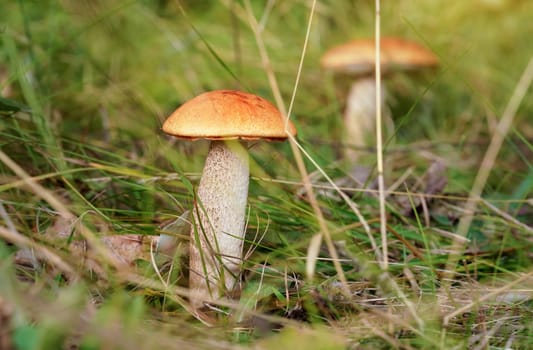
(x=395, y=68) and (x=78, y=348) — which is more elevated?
(x=395, y=68)

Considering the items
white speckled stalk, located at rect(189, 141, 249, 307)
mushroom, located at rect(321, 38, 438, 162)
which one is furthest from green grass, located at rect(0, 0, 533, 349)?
mushroom, located at rect(321, 38, 438, 162)

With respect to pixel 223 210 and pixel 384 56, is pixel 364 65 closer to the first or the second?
pixel 384 56

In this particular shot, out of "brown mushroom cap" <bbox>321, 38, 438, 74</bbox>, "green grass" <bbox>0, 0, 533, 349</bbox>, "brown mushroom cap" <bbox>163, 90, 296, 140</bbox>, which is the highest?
"brown mushroom cap" <bbox>321, 38, 438, 74</bbox>

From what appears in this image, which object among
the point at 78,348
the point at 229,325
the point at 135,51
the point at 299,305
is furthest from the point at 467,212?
the point at 135,51

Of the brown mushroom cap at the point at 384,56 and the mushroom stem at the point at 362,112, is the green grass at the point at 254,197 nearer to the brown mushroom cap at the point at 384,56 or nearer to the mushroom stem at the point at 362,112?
the mushroom stem at the point at 362,112

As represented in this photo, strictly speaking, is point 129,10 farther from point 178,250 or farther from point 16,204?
point 178,250

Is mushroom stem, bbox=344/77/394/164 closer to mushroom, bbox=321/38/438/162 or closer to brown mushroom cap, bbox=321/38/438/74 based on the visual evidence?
mushroom, bbox=321/38/438/162

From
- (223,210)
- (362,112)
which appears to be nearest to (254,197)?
(223,210)
